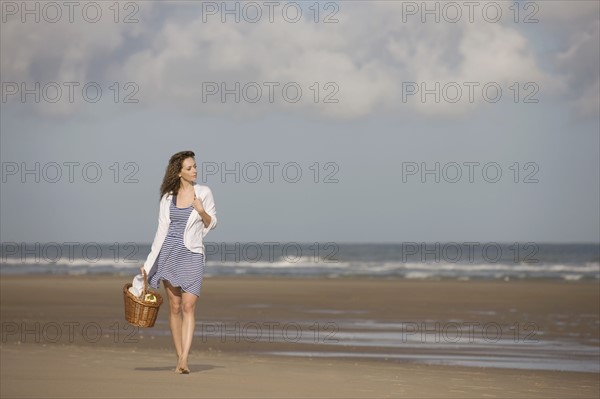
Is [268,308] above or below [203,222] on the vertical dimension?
below

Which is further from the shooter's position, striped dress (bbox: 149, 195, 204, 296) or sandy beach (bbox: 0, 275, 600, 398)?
striped dress (bbox: 149, 195, 204, 296)

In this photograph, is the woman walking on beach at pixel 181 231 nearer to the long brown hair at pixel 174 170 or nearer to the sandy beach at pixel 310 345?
the long brown hair at pixel 174 170

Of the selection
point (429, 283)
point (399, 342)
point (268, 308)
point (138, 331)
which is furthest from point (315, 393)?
point (429, 283)

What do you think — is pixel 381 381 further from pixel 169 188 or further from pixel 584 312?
pixel 584 312

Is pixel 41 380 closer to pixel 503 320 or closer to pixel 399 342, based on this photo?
pixel 399 342

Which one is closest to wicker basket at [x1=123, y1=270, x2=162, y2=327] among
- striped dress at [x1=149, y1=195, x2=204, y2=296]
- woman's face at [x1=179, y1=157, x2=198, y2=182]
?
striped dress at [x1=149, y1=195, x2=204, y2=296]

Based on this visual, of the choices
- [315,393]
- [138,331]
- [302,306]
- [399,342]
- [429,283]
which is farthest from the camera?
[429,283]

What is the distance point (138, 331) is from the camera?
566 inches

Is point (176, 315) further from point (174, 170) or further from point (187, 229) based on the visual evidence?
point (174, 170)

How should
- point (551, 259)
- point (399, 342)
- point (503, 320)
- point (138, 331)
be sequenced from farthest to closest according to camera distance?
point (551, 259), point (503, 320), point (138, 331), point (399, 342)

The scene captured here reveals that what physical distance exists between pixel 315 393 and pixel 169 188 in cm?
210

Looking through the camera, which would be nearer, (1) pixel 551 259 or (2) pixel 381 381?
(2) pixel 381 381

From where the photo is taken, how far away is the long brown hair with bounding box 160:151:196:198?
8.22 m

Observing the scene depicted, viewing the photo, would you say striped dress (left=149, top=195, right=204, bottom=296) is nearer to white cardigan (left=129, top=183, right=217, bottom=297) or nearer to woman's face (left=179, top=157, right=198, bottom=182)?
white cardigan (left=129, top=183, right=217, bottom=297)
